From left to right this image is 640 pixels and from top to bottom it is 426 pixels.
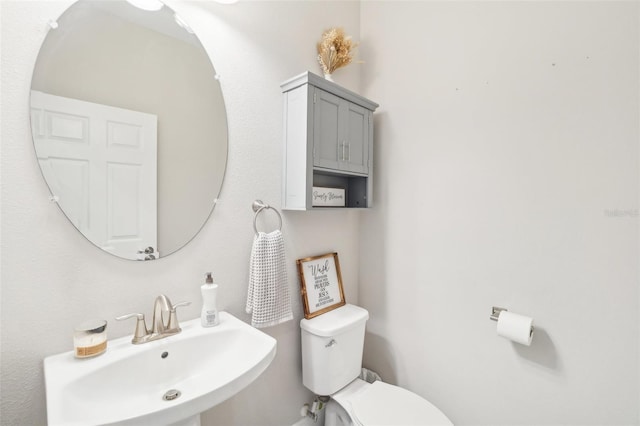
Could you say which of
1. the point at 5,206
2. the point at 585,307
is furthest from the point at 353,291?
the point at 5,206

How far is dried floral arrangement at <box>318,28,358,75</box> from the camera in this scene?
147 cm

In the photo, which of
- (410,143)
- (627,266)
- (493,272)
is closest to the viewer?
(627,266)

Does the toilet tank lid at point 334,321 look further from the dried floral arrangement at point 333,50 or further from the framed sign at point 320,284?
the dried floral arrangement at point 333,50

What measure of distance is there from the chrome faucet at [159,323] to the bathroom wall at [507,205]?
1118 millimetres

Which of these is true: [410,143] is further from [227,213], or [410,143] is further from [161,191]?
[161,191]

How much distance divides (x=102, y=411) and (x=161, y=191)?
657mm

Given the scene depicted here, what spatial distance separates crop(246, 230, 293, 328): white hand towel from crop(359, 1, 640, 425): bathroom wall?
70 centimetres

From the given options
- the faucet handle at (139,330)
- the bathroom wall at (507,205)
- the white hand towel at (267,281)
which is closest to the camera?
the faucet handle at (139,330)

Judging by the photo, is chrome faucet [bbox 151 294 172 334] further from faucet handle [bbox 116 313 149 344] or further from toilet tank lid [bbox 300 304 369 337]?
toilet tank lid [bbox 300 304 369 337]

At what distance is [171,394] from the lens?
0.88 metres

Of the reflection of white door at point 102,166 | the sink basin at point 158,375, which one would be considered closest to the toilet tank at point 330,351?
the sink basin at point 158,375

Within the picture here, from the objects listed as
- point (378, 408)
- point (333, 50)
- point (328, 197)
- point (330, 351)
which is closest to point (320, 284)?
point (330, 351)

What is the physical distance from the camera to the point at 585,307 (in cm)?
109

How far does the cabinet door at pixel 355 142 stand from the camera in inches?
57.0
